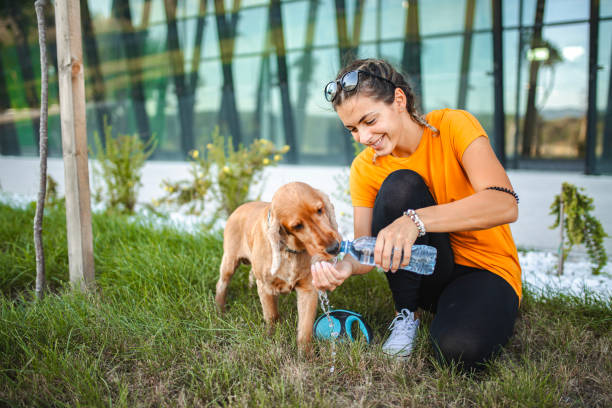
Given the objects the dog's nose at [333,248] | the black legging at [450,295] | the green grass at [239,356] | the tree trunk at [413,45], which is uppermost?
the tree trunk at [413,45]

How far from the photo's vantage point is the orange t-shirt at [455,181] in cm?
234

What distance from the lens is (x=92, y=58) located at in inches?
368

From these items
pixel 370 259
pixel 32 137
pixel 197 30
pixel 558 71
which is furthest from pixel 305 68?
pixel 32 137

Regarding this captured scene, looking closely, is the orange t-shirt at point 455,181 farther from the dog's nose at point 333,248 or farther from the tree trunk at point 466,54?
the tree trunk at point 466,54

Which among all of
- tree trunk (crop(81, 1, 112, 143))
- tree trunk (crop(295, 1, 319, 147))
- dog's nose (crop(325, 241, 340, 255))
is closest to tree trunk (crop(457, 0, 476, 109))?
tree trunk (crop(295, 1, 319, 147))

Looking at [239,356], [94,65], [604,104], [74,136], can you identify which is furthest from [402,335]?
[94,65]

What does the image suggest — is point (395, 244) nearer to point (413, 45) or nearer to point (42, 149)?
point (42, 149)

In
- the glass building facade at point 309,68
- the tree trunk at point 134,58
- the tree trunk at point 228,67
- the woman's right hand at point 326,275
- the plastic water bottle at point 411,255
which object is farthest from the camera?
the tree trunk at point 134,58

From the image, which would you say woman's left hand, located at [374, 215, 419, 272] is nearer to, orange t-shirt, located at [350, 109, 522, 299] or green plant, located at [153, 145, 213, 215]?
orange t-shirt, located at [350, 109, 522, 299]

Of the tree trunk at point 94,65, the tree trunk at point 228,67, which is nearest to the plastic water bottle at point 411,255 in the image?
the tree trunk at point 228,67

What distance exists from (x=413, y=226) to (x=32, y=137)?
11654 mm

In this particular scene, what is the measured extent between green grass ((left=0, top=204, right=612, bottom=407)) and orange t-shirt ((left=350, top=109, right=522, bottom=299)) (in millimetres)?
472

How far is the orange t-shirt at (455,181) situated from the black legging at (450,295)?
0.08 m

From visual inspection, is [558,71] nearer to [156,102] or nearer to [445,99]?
[445,99]
